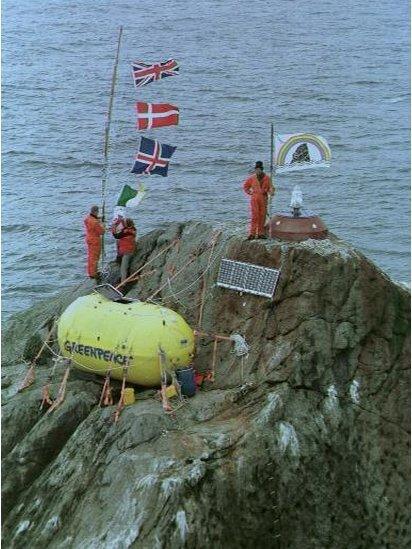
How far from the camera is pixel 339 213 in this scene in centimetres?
2980

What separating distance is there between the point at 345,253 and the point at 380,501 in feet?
13.6

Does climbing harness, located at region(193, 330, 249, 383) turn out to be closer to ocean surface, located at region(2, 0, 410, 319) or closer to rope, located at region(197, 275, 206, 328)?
rope, located at region(197, 275, 206, 328)

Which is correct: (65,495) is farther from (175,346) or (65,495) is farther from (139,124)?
(139,124)

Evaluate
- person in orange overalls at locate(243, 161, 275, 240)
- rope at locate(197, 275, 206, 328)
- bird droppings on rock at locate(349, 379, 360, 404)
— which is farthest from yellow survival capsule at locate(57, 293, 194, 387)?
bird droppings on rock at locate(349, 379, 360, 404)

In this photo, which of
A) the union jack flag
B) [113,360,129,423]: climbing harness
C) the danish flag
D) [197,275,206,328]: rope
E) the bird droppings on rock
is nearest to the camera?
[113,360,129,423]: climbing harness

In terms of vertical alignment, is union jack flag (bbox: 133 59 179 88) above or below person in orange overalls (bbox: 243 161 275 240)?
above

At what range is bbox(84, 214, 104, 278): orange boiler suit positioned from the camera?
17.9 meters

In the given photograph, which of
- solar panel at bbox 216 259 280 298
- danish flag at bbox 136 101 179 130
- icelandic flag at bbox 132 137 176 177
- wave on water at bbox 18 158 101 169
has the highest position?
danish flag at bbox 136 101 179 130

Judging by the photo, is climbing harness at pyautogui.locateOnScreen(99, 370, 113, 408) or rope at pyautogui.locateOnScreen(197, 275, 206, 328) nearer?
climbing harness at pyautogui.locateOnScreen(99, 370, 113, 408)

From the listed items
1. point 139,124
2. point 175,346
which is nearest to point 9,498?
point 175,346

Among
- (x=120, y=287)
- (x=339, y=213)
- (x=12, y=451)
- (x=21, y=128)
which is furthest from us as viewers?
(x=21, y=128)

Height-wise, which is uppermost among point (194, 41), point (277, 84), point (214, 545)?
point (194, 41)

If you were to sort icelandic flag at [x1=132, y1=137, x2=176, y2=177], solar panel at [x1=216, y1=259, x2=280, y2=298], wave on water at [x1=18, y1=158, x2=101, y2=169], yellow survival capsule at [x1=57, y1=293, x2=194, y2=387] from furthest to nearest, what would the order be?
wave on water at [x1=18, y1=158, x2=101, y2=169]
icelandic flag at [x1=132, y1=137, x2=176, y2=177]
solar panel at [x1=216, y1=259, x2=280, y2=298]
yellow survival capsule at [x1=57, y1=293, x2=194, y2=387]

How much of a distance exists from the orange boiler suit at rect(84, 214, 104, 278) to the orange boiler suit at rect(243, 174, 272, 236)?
343 centimetres
